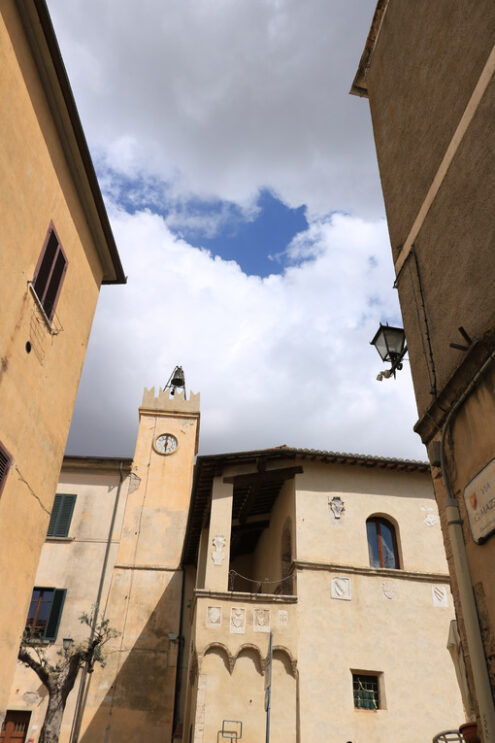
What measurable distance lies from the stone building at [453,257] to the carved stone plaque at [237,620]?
30.0 ft

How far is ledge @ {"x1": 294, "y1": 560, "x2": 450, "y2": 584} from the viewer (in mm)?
15086

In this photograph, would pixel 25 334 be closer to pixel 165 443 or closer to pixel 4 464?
pixel 4 464

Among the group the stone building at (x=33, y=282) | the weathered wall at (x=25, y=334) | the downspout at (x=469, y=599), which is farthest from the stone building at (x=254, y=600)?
the downspout at (x=469, y=599)

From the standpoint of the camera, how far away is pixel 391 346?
7.67 metres

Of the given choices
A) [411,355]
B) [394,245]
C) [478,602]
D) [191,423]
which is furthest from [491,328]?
[191,423]

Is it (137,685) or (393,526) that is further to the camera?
(137,685)

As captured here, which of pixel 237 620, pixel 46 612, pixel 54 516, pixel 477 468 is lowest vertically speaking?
pixel 477 468

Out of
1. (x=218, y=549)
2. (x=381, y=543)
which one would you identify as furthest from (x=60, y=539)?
(x=381, y=543)

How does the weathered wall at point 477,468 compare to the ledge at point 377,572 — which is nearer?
the weathered wall at point 477,468

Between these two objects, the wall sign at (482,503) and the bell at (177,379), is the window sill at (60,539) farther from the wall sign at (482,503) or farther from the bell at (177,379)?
the wall sign at (482,503)

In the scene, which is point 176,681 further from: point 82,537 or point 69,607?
point 82,537

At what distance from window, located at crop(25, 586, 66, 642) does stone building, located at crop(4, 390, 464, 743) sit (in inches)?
2.5

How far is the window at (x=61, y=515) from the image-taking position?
21.5 meters

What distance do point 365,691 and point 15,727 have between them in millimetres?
11432
